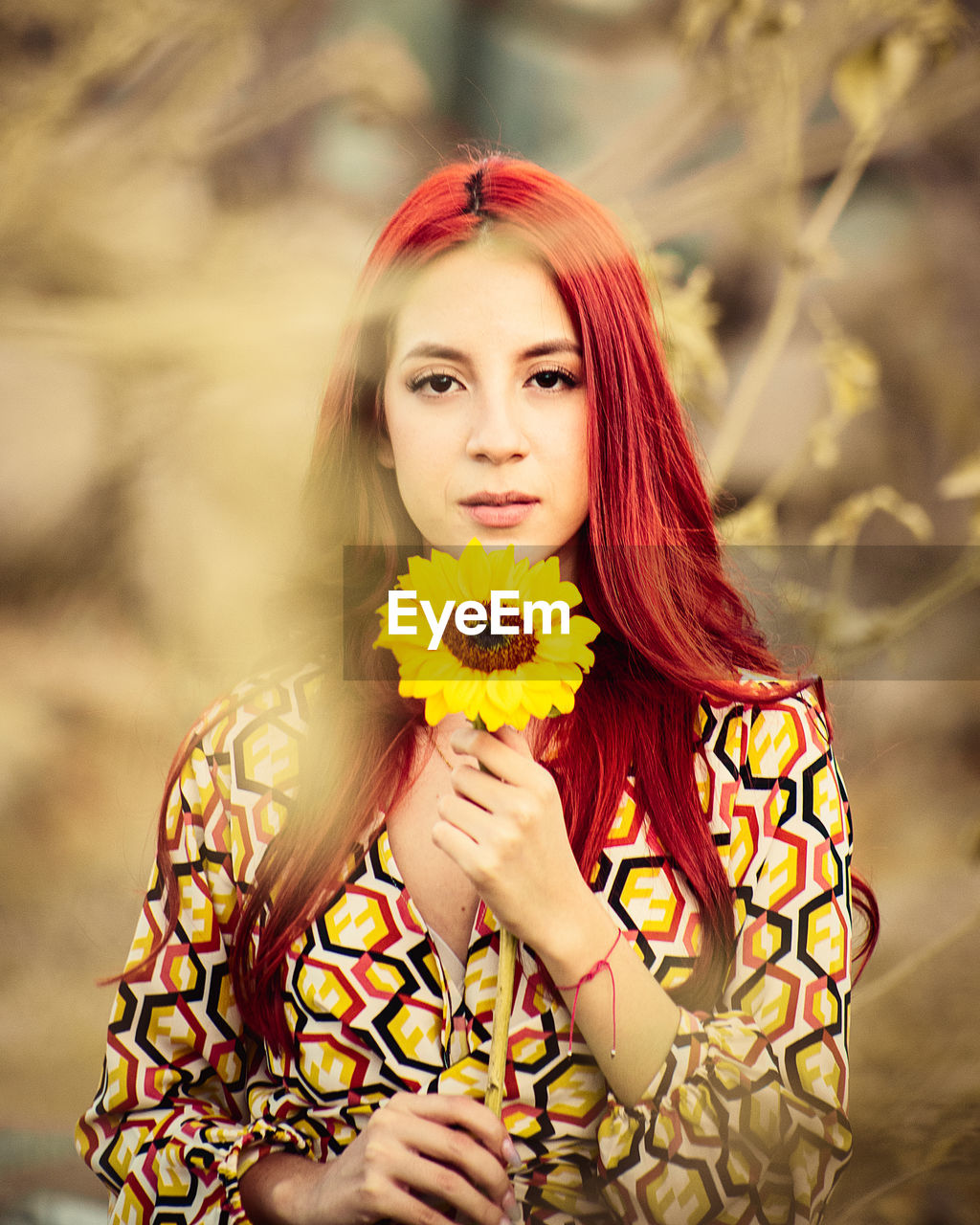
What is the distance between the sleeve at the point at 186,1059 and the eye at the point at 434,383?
10.3 inches

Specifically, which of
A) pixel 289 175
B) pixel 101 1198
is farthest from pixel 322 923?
pixel 289 175

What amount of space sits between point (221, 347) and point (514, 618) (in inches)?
23.6

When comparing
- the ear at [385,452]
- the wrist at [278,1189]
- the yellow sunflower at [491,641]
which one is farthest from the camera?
the ear at [385,452]

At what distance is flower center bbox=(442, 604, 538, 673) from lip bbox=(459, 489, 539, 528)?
5.9 inches

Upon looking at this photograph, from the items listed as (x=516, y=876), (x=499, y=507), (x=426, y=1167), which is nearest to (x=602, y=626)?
(x=499, y=507)

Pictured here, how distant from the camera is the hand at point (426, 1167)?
0.51 meters

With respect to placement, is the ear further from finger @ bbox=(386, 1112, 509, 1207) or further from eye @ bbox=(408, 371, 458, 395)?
finger @ bbox=(386, 1112, 509, 1207)

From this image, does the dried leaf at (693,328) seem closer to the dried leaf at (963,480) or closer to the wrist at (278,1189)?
the dried leaf at (963,480)

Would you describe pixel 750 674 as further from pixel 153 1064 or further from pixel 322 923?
pixel 153 1064

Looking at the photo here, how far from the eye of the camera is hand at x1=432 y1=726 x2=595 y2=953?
0.48m

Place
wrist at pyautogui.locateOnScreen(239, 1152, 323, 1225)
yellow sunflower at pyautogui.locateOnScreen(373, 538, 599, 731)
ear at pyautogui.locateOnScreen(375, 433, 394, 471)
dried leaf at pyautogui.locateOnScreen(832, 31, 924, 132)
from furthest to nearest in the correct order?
dried leaf at pyautogui.locateOnScreen(832, 31, 924, 132) → ear at pyautogui.locateOnScreen(375, 433, 394, 471) → wrist at pyautogui.locateOnScreen(239, 1152, 323, 1225) → yellow sunflower at pyautogui.locateOnScreen(373, 538, 599, 731)

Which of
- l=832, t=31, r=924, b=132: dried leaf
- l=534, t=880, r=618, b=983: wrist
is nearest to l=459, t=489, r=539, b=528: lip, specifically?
l=534, t=880, r=618, b=983: wrist

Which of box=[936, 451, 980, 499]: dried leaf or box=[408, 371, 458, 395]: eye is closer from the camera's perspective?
box=[408, 371, 458, 395]: eye

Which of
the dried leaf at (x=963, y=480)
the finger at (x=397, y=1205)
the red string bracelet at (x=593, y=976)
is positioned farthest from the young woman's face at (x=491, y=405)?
the dried leaf at (x=963, y=480)
